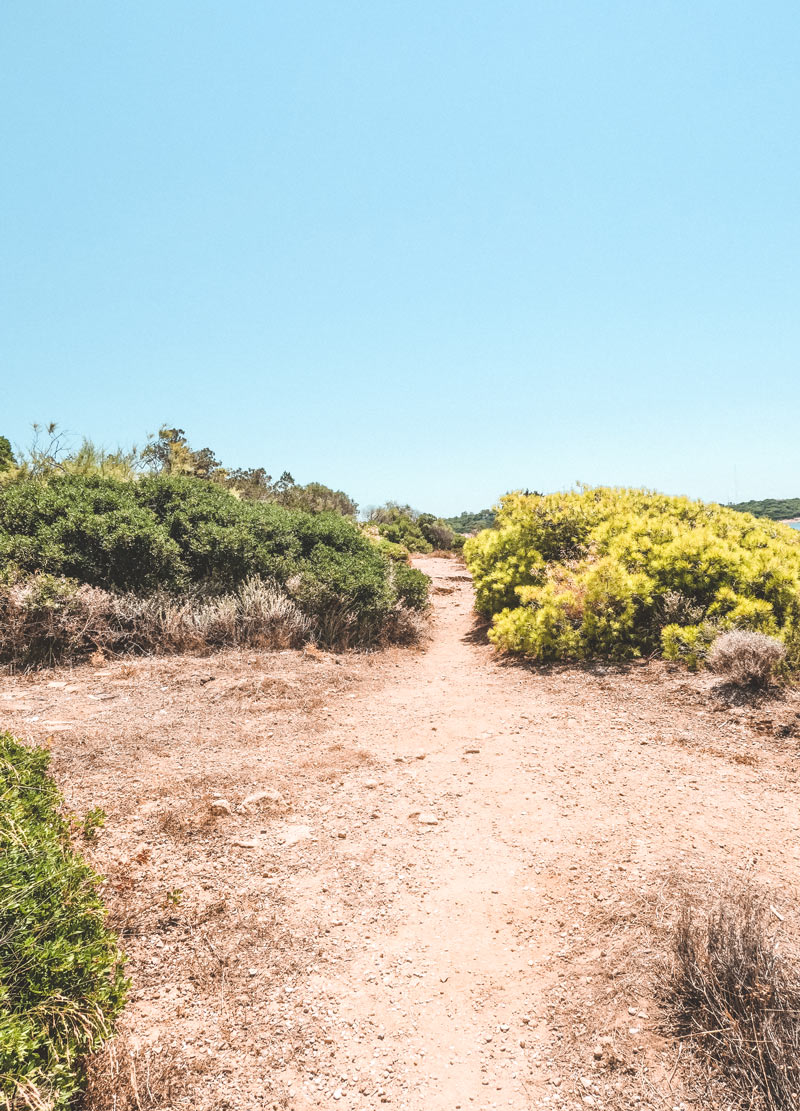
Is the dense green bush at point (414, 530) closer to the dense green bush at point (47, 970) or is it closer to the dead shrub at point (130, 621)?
the dead shrub at point (130, 621)

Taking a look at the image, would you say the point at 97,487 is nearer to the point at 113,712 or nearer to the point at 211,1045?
the point at 113,712

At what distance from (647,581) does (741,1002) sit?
17.0 feet

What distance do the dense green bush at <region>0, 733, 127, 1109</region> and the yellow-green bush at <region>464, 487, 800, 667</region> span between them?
562cm

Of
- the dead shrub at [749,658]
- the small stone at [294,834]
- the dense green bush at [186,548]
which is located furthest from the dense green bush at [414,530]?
the small stone at [294,834]

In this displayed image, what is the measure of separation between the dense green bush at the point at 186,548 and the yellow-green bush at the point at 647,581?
81.3 inches

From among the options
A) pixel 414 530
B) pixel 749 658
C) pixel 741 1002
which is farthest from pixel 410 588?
pixel 414 530

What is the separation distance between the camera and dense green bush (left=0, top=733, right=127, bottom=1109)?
5.17ft

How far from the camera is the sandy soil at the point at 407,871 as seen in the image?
2072mm

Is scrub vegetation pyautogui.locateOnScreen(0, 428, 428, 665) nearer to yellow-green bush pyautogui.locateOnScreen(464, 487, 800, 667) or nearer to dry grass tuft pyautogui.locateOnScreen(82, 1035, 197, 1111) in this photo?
yellow-green bush pyautogui.locateOnScreen(464, 487, 800, 667)

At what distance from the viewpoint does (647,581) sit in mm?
6676

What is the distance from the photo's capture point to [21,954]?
1754 millimetres

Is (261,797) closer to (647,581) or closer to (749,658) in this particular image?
(749,658)

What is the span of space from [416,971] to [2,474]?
9.11 meters

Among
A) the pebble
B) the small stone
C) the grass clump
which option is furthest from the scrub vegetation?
the small stone
